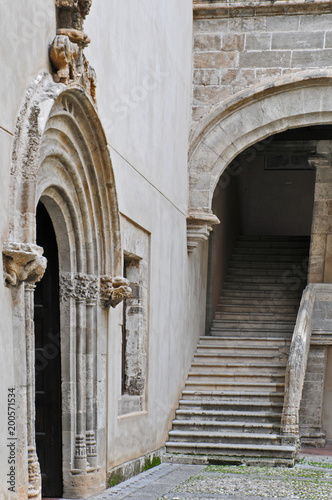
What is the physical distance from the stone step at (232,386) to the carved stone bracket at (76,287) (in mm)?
4400

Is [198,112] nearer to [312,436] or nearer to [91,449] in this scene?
[312,436]

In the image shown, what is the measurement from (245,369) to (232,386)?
44 centimetres

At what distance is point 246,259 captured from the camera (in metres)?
14.8

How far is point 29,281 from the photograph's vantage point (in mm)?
4383

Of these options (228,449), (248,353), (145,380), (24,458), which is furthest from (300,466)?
(24,458)

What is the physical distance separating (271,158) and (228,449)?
385 inches

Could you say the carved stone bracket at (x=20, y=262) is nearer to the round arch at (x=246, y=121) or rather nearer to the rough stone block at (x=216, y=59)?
the round arch at (x=246, y=121)

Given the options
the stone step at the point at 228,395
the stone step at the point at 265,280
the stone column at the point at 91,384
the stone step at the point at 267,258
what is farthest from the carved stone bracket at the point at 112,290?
the stone step at the point at 267,258

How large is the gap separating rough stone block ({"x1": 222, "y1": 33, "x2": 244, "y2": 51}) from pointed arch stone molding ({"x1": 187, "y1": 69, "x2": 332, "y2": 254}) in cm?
60

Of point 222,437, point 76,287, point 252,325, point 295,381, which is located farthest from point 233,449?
point 252,325

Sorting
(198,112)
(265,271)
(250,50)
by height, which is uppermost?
(250,50)

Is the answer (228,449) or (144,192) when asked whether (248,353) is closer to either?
(228,449)

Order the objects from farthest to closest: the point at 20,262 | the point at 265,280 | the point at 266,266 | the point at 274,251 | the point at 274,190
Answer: the point at 274,190, the point at 274,251, the point at 266,266, the point at 265,280, the point at 20,262

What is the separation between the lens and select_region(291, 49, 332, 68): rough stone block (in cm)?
988
